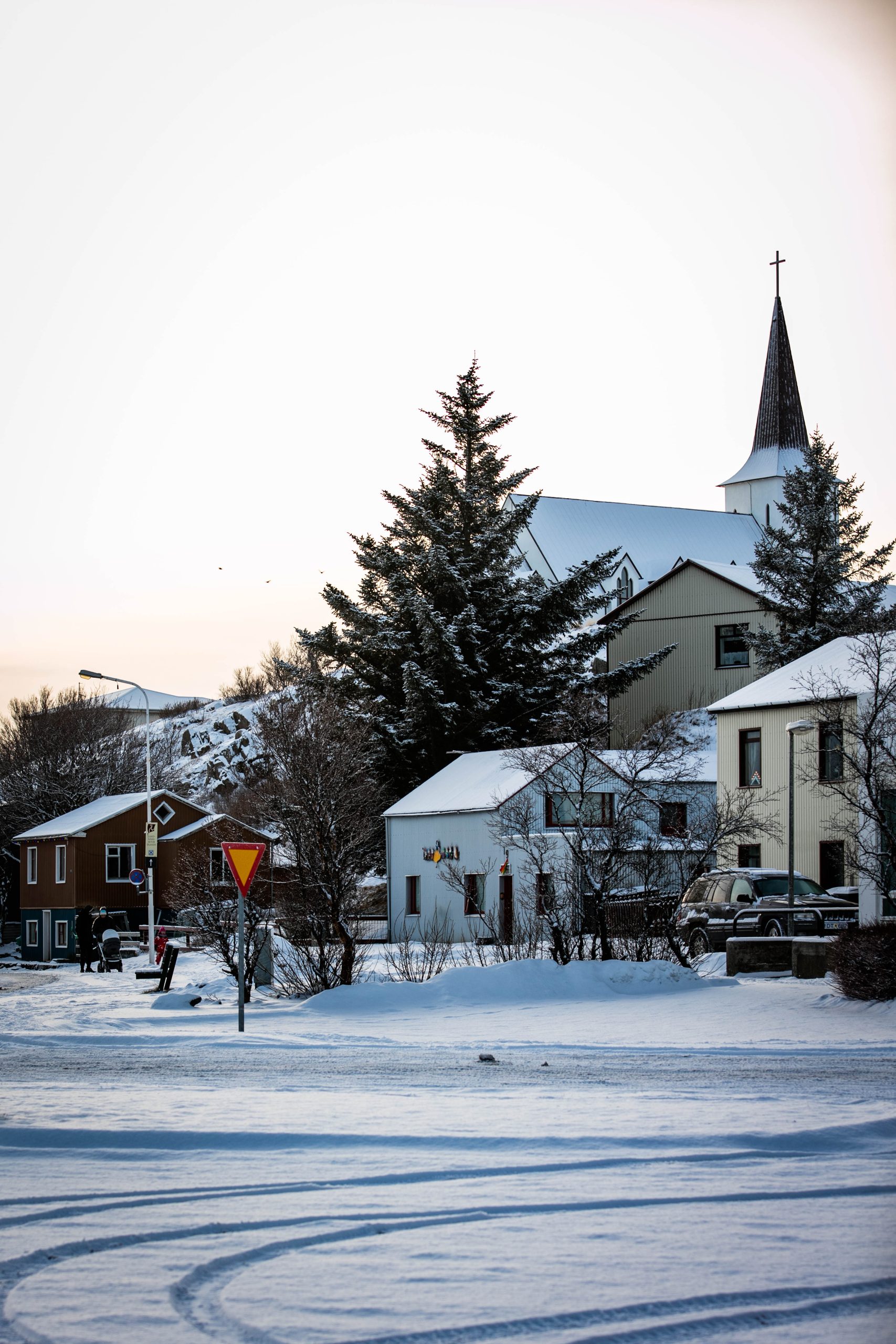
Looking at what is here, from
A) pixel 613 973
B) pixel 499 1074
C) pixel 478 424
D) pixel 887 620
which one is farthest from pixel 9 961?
pixel 499 1074

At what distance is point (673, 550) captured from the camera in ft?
304

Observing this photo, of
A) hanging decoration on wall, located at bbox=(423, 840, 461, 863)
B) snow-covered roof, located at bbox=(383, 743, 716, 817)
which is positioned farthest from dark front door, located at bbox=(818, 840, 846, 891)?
hanging decoration on wall, located at bbox=(423, 840, 461, 863)

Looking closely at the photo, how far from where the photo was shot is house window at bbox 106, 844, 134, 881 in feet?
190

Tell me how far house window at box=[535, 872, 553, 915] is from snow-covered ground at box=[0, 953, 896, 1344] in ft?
22.9

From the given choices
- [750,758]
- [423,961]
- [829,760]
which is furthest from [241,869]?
[750,758]

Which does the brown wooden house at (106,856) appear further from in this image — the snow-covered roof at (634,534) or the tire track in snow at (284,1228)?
the tire track in snow at (284,1228)

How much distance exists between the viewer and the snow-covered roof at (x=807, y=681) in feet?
108

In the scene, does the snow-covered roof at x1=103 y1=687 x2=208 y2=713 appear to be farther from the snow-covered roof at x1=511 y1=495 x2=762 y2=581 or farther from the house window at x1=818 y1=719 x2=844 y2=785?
the house window at x1=818 y1=719 x2=844 y2=785

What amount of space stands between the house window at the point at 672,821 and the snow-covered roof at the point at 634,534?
57.6 metres

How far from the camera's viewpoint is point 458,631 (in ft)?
175

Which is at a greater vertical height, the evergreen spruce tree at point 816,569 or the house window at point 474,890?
the evergreen spruce tree at point 816,569

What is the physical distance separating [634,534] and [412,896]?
5081 centimetres

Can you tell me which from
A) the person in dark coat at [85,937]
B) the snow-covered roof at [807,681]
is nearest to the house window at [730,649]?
the snow-covered roof at [807,681]

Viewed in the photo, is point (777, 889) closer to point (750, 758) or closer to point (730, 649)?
point (750, 758)
